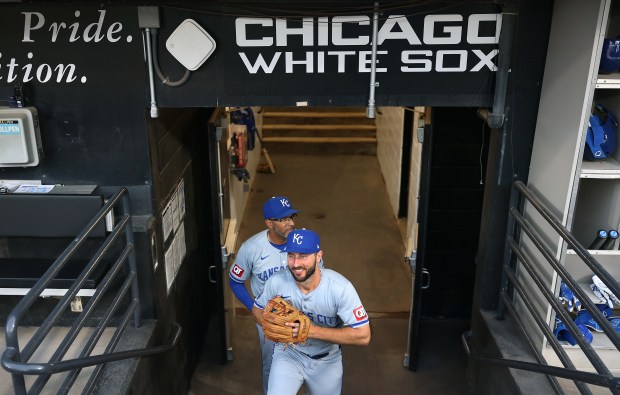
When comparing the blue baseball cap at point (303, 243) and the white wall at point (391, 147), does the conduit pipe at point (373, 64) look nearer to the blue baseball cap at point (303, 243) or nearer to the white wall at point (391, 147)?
the blue baseball cap at point (303, 243)

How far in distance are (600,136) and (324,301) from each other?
1.65m

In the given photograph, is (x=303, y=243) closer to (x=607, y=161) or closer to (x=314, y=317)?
(x=314, y=317)

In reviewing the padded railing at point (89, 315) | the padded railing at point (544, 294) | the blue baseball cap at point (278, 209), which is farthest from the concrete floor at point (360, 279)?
the blue baseball cap at point (278, 209)

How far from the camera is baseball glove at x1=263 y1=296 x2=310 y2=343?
308 centimetres

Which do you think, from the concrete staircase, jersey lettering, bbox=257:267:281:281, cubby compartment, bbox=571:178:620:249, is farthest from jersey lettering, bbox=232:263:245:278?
the concrete staircase

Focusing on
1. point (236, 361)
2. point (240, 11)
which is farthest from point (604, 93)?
point (236, 361)

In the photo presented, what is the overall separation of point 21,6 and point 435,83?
7.18ft

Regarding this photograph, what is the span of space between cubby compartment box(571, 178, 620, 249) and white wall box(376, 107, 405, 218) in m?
3.53

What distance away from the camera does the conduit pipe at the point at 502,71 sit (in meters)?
3.21

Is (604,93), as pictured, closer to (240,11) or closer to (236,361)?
(240,11)

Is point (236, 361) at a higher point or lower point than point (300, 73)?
lower

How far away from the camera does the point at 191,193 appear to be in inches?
187

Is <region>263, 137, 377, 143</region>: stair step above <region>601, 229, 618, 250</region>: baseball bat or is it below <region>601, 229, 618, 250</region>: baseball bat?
below

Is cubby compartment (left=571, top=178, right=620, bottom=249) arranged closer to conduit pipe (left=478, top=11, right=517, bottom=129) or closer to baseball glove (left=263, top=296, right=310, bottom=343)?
conduit pipe (left=478, top=11, right=517, bottom=129)
